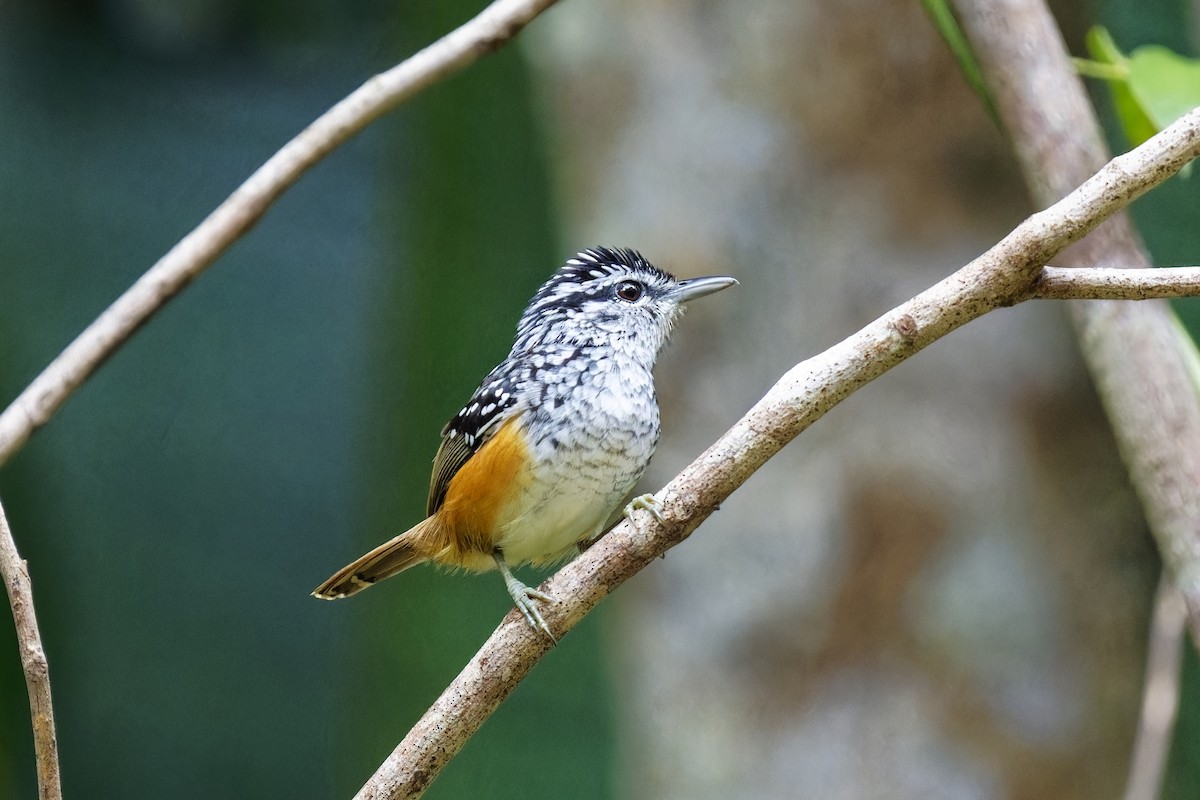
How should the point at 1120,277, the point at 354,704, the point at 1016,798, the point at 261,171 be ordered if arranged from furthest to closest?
1. the point at 354,704
2. the point at 1016,798
3. the point at 261,171
4. the point at 1120,277

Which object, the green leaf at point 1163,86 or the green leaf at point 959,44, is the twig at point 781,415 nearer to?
the green leaf at point 1163,86

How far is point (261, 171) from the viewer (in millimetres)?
2264

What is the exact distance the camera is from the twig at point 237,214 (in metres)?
2.14

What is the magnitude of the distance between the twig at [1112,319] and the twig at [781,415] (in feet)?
3.28

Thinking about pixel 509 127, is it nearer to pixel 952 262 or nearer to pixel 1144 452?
pixel 952 262

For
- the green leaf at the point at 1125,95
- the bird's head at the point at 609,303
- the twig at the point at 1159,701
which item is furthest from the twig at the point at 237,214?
the twig at the point at 1159,701

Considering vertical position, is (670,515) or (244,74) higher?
(244,74)

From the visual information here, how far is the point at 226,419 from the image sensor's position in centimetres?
648

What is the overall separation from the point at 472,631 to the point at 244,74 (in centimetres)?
313

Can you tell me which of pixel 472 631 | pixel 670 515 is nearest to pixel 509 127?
pixel 472 631

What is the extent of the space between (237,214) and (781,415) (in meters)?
1.16

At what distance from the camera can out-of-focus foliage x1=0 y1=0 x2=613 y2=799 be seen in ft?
19.5

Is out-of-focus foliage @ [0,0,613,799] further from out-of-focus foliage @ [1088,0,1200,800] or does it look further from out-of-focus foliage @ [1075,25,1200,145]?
out-of-focus foliage @ [1075,25,1200,145]

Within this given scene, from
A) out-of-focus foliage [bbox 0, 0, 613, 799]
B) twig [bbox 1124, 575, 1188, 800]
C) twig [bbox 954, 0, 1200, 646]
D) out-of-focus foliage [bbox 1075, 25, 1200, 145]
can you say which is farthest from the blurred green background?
out-of-focus foliage [bbox 1075, 25, 1200, 145]
